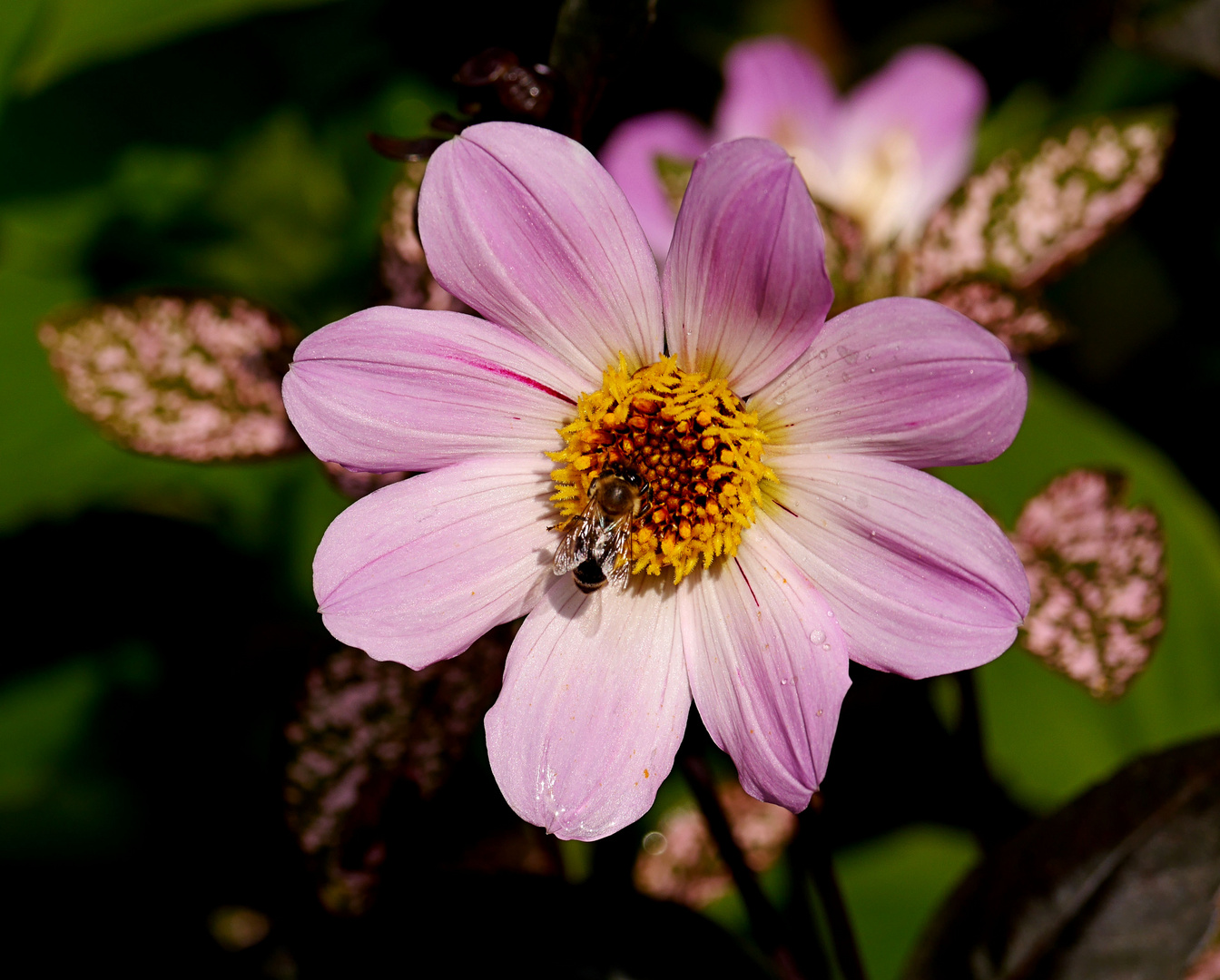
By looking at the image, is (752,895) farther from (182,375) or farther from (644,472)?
(182,375)

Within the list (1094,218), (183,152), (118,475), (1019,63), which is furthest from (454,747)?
(1019,63)

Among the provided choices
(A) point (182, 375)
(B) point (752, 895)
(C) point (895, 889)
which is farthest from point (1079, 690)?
(A) point (182, 375)

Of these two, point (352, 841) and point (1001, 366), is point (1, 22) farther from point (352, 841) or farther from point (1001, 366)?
point (1001, 366)

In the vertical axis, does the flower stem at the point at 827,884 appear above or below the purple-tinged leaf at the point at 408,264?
below

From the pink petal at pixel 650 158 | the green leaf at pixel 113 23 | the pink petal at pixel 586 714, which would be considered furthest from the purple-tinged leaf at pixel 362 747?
the green leaf at pixel 113 23

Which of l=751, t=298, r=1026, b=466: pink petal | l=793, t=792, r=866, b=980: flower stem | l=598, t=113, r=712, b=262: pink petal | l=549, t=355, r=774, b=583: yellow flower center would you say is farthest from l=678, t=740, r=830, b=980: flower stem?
l=598, t=113, r=712, b=262: pink petal

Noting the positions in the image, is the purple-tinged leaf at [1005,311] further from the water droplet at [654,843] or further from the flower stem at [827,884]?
the water droplet at [654,843]

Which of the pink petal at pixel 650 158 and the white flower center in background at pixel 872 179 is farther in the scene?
the white flower center in background at pixel 872 179
